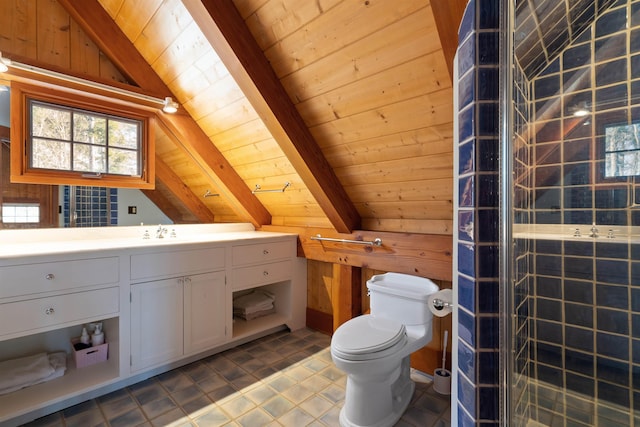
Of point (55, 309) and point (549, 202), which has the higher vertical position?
point (549, 202)

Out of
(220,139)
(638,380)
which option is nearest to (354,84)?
(220,139)

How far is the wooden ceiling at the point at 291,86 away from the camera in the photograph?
1392 mm

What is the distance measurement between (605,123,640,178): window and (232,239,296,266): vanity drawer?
2.10 m

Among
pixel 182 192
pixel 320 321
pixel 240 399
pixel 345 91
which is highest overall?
pixel 345 91

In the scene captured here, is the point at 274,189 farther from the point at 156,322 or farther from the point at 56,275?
the point at 56,275

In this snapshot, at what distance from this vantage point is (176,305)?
2.01 m

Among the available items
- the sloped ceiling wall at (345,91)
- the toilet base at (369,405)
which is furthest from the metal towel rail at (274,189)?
the toilet base at (369,405)

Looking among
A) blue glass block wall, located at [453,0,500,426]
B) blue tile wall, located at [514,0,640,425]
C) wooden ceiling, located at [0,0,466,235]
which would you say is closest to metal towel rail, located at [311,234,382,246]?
wooden ceiling, located at [0,0,466,235]

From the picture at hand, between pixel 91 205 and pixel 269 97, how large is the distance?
1.49 metres

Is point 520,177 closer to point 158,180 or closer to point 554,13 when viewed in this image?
point 554,13

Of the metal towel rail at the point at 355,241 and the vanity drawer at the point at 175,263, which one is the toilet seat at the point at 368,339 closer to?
Result: the metal towel rail at the point at 355,241

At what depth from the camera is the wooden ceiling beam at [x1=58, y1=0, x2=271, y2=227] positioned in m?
1.91

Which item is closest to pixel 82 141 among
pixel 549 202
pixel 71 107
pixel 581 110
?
pixel 71 107

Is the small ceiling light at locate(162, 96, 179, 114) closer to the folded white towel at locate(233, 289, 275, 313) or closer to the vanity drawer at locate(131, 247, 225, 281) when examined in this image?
the vanity drawer at locate(131, 247, 225, 281)
